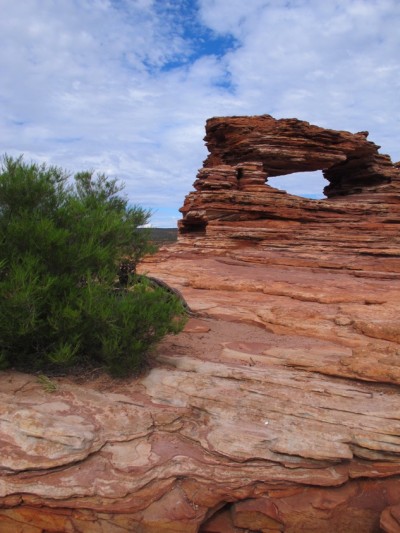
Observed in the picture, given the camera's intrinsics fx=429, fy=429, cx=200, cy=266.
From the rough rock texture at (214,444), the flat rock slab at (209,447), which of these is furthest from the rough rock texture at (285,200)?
the flat rock slab at (209,447)

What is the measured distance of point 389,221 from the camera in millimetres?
16531

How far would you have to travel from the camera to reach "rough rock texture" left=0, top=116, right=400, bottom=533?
13.3 ft

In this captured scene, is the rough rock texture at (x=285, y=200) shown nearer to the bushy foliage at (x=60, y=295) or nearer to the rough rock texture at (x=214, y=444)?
the rough rock texture at (x=214, y=444)

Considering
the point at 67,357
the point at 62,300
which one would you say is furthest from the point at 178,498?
the point at 62,300

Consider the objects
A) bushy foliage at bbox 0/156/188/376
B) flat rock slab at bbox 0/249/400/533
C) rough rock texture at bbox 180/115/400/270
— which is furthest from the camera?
rough rock texture at bbox 180/115/400/270

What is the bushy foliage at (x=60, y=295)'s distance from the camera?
502cm

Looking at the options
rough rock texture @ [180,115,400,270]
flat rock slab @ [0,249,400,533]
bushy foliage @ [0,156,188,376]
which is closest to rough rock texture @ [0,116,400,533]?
flat rock slab @ [0,249,400,533]

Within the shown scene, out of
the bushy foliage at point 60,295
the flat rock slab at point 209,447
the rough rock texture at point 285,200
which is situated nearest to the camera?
the flat rock slab at point 209,447

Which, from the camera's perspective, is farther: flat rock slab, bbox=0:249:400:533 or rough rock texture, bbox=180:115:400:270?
rough rock texture, bbox=180:115:400:270

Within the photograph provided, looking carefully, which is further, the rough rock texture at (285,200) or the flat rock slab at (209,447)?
the rough rock texture at (285,200)

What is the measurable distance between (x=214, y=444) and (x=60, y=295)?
2633 millimetres

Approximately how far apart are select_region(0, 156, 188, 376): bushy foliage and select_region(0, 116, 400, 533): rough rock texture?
39 cm

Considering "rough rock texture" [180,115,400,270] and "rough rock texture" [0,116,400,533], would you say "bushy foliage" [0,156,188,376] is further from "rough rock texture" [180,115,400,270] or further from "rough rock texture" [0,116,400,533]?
"rough rock texture" [180,115,400,270]

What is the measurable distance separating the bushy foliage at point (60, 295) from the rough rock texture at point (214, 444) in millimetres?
390
